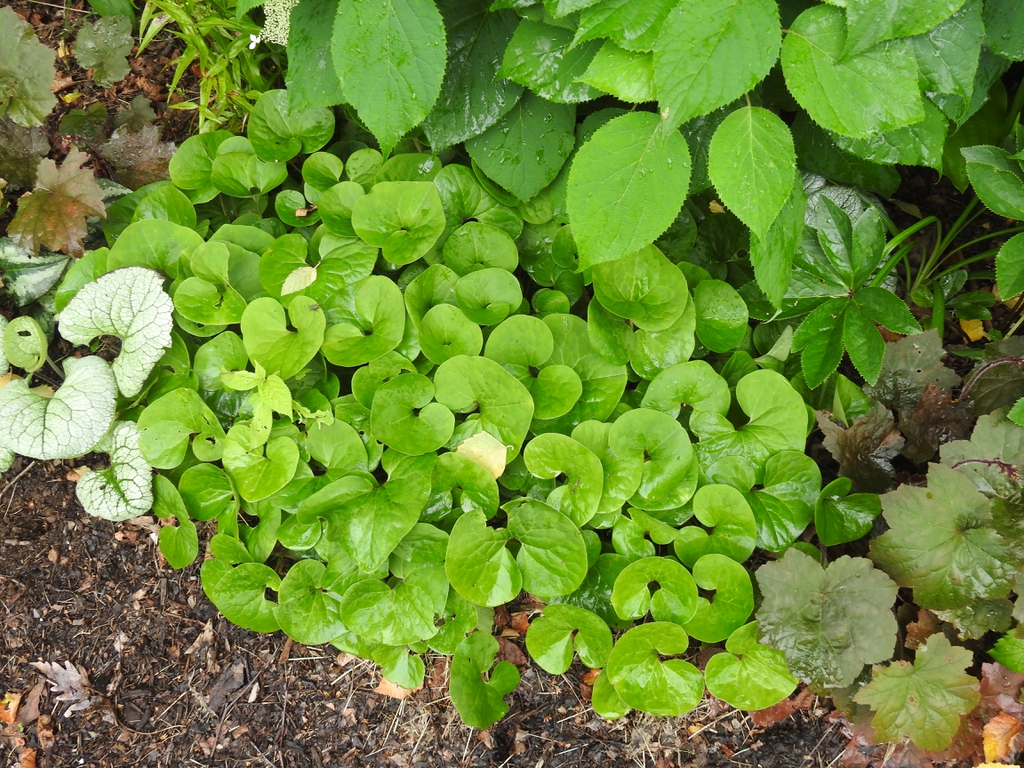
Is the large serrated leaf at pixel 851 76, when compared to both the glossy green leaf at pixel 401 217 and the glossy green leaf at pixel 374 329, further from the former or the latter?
the glossy green leaf at pixel 374 329

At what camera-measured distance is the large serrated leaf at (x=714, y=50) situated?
1.21 metres

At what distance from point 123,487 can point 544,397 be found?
4.13ft

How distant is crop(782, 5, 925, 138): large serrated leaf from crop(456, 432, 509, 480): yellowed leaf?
1077mm

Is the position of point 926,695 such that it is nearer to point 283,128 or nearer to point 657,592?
point 657,592

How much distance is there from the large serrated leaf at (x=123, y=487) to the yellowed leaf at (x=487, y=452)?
3.09 feet

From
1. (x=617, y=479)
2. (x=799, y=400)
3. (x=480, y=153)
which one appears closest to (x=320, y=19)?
(x=480, y=153)

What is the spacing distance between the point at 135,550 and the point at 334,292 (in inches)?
43.8

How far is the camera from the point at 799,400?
1.86m

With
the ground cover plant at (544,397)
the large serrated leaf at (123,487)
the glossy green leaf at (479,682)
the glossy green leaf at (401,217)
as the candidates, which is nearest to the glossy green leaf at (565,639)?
the ground cover plant at (544,397)

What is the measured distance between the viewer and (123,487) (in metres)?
2.00

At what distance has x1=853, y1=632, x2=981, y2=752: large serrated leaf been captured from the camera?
5.31 feet

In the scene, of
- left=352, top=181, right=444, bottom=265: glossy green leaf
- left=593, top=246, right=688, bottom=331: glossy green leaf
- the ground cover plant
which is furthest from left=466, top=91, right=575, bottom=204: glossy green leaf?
left=593, top=246, right=688, bottom=331: glossy green leaf

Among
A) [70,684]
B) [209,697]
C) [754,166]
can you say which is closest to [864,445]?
[754,166]

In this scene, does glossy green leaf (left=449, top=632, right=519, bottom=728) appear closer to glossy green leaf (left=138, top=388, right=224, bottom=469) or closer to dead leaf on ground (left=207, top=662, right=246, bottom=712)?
dead leaf on ground (left=207, top=662, right=246, bottom=712)
